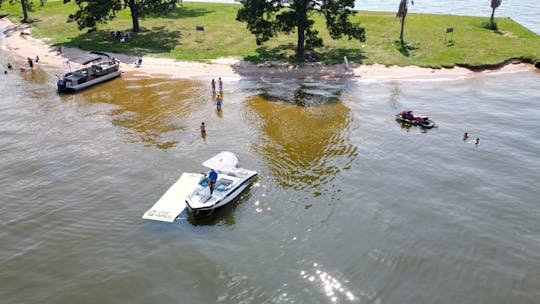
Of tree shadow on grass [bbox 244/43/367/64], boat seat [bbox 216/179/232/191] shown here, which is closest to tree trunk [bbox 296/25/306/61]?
tree shadow on grass [bbox 244/43/367/64]

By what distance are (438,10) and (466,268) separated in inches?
3468

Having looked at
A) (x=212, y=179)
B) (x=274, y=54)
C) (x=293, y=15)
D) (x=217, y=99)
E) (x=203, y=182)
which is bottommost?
(x=203, y=182)

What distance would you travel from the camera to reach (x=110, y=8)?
2776 inches

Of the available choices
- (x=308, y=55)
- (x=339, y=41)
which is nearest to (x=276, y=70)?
(x=308, y=55)

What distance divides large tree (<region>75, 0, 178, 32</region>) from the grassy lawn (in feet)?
12.3

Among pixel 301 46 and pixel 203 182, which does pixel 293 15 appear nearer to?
pixel 301 46

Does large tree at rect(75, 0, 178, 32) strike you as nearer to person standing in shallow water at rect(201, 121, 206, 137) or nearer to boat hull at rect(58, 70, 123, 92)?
boat hull at rect(58, 70, 123, 92)

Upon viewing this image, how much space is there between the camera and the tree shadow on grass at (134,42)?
70812mm

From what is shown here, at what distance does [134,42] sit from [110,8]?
6.75 metres

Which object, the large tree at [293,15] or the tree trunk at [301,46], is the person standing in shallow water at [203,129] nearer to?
the large tree at [293,15]

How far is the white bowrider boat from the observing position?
93.1 feet

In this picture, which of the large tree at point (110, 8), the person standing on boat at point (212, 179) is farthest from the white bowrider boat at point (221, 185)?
the large tree at point (110, 8)

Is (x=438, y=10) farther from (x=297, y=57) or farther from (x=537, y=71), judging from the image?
(x=297, y=57)

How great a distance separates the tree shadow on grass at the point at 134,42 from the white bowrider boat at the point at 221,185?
44399mm
